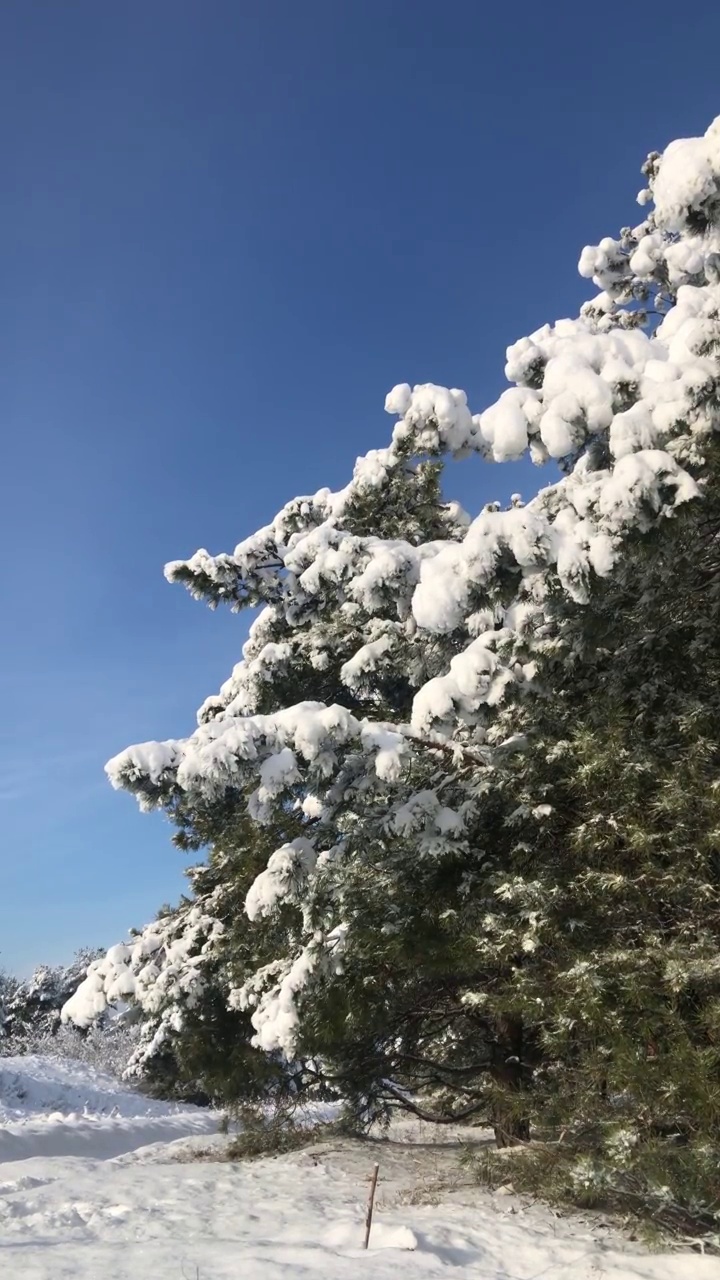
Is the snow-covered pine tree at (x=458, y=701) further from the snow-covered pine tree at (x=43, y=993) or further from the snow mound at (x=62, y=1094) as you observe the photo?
the snow-covered pine tree at (x=43, y=993)

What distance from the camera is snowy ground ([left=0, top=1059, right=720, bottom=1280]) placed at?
4867 mm

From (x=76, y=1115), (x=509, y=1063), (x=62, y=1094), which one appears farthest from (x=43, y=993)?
(x=509, y=1063)

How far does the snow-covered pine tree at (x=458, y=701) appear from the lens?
5.28 meters

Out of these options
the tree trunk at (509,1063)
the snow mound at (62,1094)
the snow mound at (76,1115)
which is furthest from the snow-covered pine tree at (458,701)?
the snow mound at (62,1094)

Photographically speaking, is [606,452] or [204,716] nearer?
[606,452]

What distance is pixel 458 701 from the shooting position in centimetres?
577

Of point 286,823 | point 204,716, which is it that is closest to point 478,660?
point 286,823

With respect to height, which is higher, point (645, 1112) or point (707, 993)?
point (707, 993)

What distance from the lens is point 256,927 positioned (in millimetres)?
8438

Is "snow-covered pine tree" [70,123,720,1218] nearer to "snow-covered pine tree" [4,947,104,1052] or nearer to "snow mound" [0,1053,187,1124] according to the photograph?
"snow mound" [0,1053,187,1124]

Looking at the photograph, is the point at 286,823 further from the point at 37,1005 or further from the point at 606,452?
the point at 37,1005

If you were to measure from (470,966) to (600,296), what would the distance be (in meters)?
7.93

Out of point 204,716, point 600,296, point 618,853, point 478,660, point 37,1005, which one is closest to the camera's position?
point 478,660

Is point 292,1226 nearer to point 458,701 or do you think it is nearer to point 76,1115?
point 458,701
